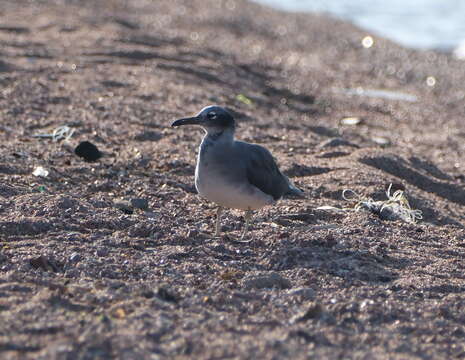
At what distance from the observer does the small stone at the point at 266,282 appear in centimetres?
482

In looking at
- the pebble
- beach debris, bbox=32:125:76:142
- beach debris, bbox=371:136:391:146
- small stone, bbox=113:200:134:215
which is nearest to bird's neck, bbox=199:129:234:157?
small stone, bbox=113:200:134:215

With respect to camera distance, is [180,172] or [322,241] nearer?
[322,241]

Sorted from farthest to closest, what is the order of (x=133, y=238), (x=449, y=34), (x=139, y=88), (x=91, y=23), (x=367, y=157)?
1. (x=449, y=34)
2. (x=91, y=23)
3. (x=139, y=88)
4. (x=367, y=157)
5. (x=133, y=238)

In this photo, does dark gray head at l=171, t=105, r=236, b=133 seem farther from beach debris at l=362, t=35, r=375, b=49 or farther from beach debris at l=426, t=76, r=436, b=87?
beach debris at l=362, t=35, r=375, b=49

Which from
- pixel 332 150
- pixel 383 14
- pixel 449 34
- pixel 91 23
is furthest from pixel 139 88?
pixel 383 14

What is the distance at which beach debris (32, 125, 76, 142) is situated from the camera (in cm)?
764

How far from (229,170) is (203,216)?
0.85m

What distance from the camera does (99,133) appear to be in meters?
8.05

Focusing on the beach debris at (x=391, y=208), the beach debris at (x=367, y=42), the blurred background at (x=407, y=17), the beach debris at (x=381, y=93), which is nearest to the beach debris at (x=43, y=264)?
the beach debris at (x=391, y=208)

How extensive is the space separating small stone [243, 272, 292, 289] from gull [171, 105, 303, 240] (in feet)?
2.49

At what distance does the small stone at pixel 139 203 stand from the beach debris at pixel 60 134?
1608 mm

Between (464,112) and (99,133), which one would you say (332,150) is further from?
(464,112)

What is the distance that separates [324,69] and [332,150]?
232 inches

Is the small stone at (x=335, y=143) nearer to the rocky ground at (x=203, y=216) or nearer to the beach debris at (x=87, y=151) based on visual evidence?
the rocky ground at (x=203, y=216)
